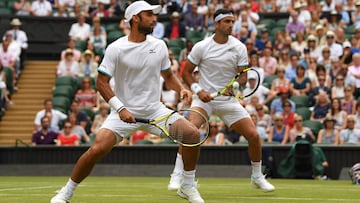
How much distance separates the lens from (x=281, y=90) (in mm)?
19844

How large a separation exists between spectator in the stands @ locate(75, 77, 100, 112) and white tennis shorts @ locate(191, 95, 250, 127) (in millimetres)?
9462

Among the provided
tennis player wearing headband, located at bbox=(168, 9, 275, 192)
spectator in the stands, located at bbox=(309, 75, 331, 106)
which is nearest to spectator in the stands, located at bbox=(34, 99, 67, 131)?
spectator in the stands, located at bbox=(309, 75, 331, 106)

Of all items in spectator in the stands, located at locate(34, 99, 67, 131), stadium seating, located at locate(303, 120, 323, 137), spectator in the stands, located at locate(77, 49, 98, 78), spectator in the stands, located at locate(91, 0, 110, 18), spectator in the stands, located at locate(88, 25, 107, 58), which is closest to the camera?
stadium seating, located at locate(303, 120, 323, 137)

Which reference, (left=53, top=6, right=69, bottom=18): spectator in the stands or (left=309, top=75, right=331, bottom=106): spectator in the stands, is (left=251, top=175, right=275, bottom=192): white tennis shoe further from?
(left=53, top=6, right=69, bottom=18): spectator in the stands

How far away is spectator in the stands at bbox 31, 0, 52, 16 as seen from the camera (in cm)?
2630

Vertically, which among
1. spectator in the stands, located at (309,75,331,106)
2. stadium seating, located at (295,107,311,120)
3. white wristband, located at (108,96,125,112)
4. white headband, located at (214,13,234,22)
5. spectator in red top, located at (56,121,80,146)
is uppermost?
white headband, located at (214,13,234,22)

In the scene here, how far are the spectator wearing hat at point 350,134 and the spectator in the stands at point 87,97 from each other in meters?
5.81

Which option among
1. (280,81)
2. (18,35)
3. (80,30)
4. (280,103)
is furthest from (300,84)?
(18,35)

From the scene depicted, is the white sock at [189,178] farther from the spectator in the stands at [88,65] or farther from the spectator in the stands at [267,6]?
the spectator in the stands at [267,6]

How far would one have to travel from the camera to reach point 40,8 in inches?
1038

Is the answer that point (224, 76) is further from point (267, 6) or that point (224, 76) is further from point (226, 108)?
point (267, 6)

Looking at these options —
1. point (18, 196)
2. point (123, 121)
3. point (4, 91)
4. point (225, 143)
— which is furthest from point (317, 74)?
point (123, 121)

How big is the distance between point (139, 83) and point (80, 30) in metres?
15.3

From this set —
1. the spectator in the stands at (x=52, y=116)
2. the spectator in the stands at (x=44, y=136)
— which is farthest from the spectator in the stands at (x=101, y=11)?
the spectator in the stands at (x=44, y=136)
